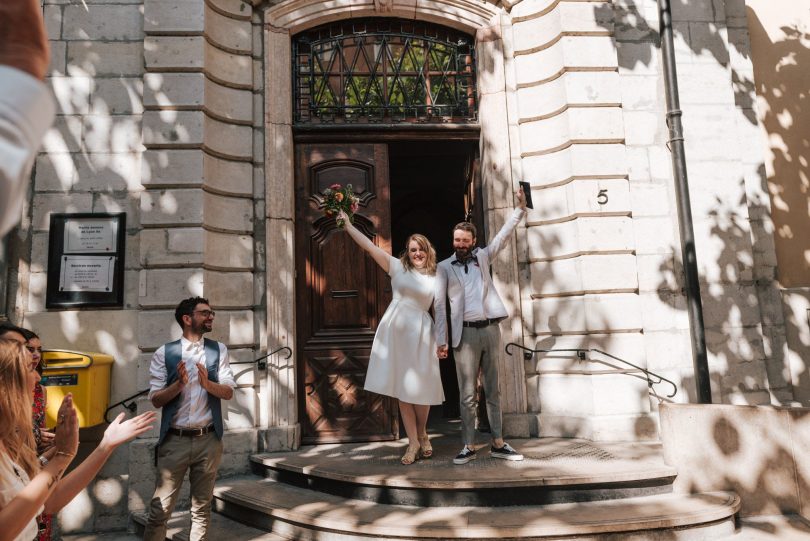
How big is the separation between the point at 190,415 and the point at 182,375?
1.18 ft

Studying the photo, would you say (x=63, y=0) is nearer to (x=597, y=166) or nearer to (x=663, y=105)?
(x=597, y=166)

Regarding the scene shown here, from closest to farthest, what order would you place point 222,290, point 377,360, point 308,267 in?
point 377,360, point 222,290, point 308,267

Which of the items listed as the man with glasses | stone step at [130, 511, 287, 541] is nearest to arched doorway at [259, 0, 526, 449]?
stone step at [130, 511, 287, 541]

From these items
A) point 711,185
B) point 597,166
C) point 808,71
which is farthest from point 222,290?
point 808,71

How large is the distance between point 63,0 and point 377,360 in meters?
5.36

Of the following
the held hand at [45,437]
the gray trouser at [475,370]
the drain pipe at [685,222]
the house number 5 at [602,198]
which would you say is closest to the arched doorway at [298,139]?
the house number 5 at [602,198]

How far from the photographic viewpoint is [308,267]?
6.93 meters

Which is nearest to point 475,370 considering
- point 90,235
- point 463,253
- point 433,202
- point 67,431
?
point 463,253

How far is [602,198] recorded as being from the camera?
20.8 ft

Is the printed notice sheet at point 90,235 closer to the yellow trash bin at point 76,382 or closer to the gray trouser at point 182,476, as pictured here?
the yellow trash bin at point 76,382

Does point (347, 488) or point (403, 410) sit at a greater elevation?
point (403, 410)

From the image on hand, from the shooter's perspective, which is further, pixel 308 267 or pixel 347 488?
pixel 308 267

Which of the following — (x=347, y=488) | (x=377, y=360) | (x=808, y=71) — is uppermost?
(x=808, y=71)

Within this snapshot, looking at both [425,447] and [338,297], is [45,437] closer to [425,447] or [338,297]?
[425,447]
